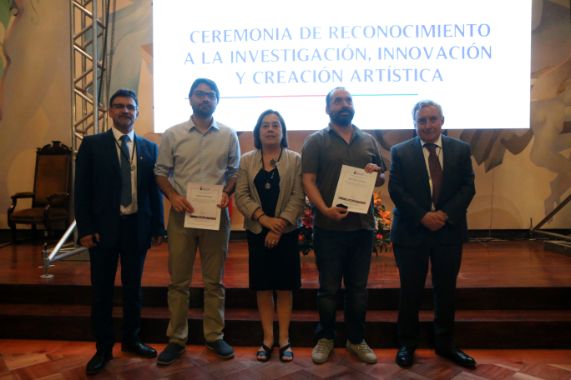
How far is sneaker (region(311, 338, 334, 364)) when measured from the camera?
8.22 ft

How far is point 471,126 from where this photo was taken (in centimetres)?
446

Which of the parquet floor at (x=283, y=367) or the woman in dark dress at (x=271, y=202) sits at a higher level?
the woman in dark dress at (x=271, y=202)

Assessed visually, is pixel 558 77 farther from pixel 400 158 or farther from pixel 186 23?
pixel 186 23

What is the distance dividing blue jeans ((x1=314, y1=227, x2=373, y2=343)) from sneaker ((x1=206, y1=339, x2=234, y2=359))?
1.93ft

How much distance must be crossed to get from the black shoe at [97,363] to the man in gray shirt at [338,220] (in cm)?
119

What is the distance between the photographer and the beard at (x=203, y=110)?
2438mm

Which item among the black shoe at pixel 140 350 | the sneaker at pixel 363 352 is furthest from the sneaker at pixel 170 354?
the sneaker at pixel 363 352

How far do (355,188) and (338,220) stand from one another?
199 millimetres

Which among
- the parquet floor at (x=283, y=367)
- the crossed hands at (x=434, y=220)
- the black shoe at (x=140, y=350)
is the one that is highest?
the crossed hands at (x=434, y=220)

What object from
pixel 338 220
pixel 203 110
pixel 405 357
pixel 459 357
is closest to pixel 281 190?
pixel 338 220

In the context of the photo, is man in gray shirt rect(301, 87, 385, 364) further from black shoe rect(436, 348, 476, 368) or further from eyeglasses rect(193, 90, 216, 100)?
eyeglasses rect(193, 90, 216, 100)

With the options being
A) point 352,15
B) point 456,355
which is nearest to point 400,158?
point 456,355

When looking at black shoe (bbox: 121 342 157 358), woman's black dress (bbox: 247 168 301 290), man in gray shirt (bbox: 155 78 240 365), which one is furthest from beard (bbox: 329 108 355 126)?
black shoe (bbox: 121 342 157 358)

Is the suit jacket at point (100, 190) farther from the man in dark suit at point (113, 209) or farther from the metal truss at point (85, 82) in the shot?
the metal truss at point (85, 82)
